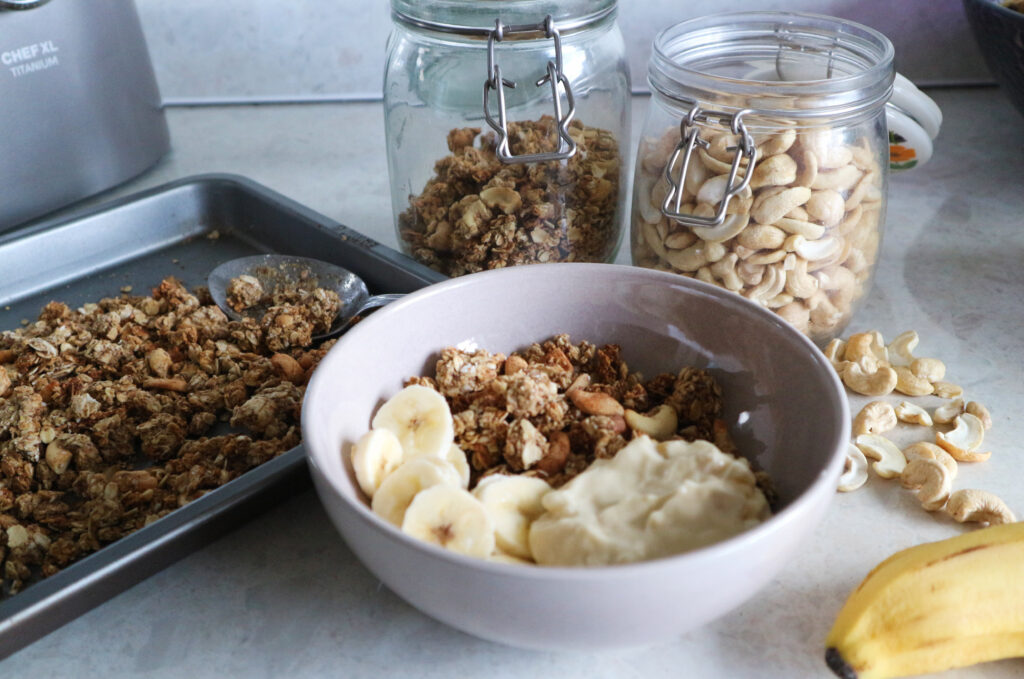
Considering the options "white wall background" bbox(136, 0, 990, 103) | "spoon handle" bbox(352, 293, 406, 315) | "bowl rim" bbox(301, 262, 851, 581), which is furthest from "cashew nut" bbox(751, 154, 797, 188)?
"white wall background" bbox(136, 0, 990, 103)

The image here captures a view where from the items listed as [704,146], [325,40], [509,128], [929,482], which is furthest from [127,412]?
[325,40]

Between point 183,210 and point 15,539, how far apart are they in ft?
1.58

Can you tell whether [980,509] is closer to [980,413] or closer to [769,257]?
[980,413]

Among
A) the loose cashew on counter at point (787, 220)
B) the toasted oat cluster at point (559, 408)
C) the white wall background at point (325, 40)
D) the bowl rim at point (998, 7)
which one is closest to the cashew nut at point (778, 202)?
the loose cashew on counter at point (787, 220)

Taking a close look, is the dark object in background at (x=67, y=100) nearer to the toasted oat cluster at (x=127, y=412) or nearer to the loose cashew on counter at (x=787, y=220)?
the toasted oat cluster at (x=127, y=412)

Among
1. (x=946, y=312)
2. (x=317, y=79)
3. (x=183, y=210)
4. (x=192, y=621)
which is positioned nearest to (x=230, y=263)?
(x=183, y=210)

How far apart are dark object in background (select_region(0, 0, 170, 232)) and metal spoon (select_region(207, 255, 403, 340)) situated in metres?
0.28

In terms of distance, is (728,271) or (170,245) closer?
(728,271)

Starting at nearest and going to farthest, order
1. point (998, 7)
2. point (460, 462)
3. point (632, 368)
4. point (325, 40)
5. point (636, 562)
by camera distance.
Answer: point (636, 562)
point (460, 462)
point (632, 368)
point (998, 7)
point (325, 40)

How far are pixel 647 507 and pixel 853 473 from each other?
0.74 feet

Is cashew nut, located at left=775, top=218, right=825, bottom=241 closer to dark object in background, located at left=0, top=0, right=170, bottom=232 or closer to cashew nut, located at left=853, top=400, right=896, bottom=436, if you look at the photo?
cashew nut, located at left=853, top=400, right=896, bottom=436

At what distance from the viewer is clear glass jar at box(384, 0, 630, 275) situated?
745 millimetres

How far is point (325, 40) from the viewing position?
1312mm

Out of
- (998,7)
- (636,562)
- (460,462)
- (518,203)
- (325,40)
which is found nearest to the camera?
(636,562)
